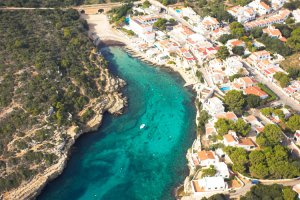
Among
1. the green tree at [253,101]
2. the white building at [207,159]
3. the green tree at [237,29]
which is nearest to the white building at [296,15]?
the green tree at [237,29]

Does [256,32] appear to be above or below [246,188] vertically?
above

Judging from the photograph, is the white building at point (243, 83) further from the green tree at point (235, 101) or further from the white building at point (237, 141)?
the white building at point (237, 141)

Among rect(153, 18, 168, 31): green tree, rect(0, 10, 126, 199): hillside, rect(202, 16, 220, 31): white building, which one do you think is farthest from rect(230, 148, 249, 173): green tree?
rect(153, 18, 168, 31): green tree

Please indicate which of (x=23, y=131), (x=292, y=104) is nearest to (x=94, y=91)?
(x=23, y=131)


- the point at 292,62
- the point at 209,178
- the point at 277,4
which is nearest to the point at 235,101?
the point at 209,178

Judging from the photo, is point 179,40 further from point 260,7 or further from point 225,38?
point 260,7

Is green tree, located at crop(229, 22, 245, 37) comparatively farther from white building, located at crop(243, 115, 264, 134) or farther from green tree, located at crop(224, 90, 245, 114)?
white building, located at crop(243, 115, 264, 134)
